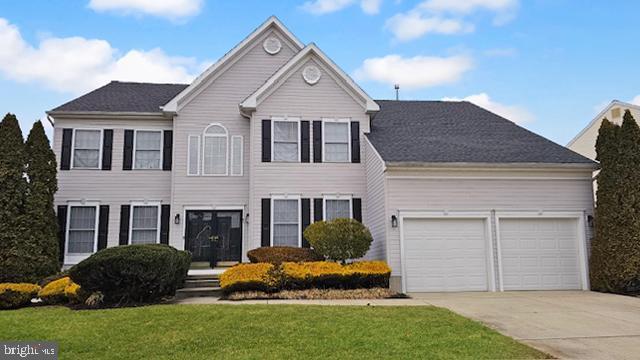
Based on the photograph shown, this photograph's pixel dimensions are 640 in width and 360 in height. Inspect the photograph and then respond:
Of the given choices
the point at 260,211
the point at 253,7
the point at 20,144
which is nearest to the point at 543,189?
the point at 260,211

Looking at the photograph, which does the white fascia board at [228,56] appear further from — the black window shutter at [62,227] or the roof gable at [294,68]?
the black window shutter at [62,227]

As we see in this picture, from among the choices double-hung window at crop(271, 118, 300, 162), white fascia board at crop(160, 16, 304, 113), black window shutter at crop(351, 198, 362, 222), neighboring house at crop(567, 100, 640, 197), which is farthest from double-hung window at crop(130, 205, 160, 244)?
neighboring house at crop(567, 100, 640, 197)

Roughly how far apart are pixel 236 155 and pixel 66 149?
18.6 feet

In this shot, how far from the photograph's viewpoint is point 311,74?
54.3 ft

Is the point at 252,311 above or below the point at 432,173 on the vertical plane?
below

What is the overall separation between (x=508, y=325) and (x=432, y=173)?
615cm

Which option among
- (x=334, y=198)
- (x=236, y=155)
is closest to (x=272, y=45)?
(x=236, y=155)

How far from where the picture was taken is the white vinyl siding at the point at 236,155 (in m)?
16.5

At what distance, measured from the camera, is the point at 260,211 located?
15680 mm

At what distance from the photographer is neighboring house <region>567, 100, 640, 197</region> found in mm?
21906

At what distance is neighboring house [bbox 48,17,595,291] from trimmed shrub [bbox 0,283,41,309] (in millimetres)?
4521

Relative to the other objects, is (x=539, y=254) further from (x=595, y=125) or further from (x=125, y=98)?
(x=125, y=98)

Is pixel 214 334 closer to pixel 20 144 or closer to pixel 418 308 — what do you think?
pixel 418 308

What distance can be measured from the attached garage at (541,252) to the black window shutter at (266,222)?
6.98 meters
